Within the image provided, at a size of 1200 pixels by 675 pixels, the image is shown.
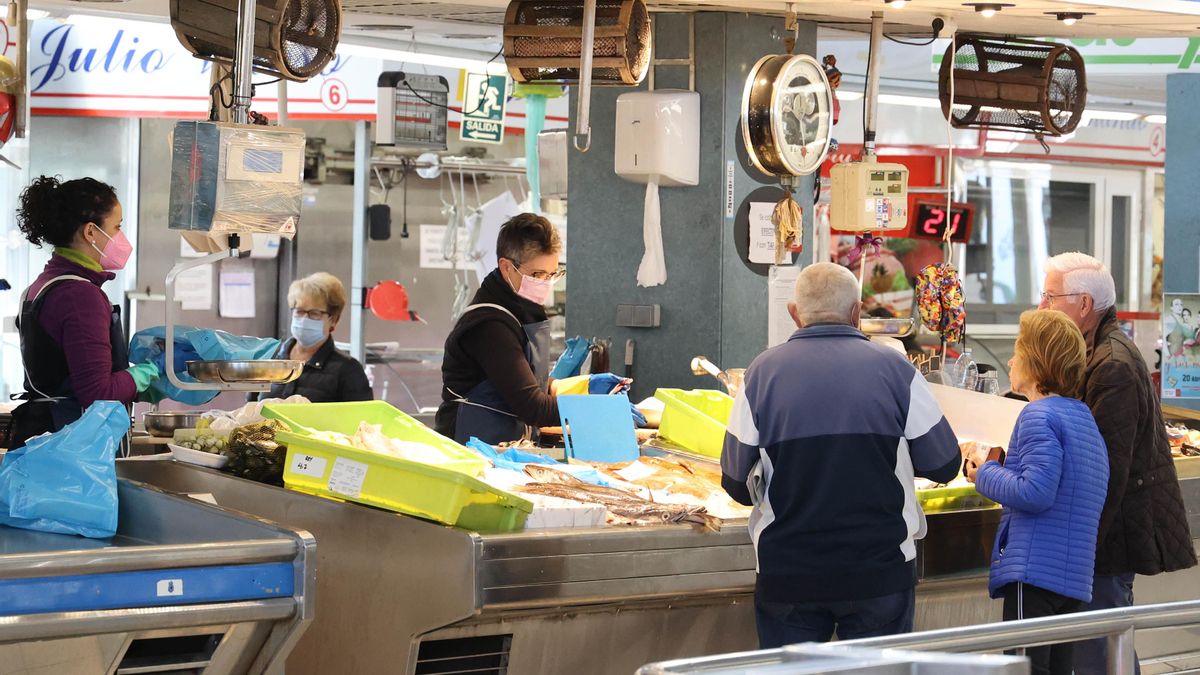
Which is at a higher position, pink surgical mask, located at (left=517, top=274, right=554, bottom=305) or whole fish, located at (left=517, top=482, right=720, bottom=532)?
pink surgical mask, located at (left=517, top=274, right=554, bottom=305)

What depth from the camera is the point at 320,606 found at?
390 centimetres

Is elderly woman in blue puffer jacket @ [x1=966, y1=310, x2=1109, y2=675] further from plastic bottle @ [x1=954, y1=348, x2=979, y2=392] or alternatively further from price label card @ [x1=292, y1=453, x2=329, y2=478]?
price label card @ [x1=292, y1=453, x2=329, y2=478]

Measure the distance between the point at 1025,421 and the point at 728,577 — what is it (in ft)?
2.93

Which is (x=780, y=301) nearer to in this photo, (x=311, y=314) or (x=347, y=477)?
(x=311, y=314)

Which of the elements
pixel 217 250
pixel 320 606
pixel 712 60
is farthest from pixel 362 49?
pixel 320 606

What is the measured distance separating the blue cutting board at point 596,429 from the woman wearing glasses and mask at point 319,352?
62.8 inches

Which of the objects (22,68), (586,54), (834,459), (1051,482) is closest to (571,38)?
(586,54)

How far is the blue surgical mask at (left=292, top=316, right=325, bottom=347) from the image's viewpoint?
620 cm

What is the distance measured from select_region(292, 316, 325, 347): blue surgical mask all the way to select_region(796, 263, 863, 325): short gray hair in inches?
121

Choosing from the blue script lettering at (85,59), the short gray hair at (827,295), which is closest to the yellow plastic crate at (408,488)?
the short gray hair at (827,295)

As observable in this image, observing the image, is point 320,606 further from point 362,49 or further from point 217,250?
point 362,49

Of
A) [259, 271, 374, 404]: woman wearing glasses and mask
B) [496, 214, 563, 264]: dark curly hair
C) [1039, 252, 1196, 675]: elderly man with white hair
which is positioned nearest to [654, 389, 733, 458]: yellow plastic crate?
[496, 214, 563, 264]: dark curly hair

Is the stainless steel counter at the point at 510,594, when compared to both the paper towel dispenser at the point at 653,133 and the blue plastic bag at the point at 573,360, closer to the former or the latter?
the blue plastic bag at the point at 573,360

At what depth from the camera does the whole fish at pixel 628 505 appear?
381cm
